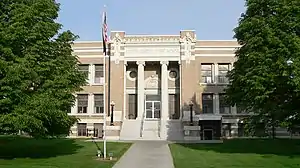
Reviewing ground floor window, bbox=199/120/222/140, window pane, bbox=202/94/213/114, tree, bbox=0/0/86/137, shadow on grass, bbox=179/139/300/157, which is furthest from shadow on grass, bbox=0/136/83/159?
window pane, bbox=202/94/213/114

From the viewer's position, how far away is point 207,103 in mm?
52969

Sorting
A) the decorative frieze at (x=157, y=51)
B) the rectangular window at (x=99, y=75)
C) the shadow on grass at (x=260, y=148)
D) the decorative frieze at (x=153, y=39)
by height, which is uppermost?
the decorative frieze at (x=153, y=39)

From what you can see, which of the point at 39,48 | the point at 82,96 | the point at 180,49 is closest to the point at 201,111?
the point at 180,49

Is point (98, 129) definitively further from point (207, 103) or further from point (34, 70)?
point (34, 70)

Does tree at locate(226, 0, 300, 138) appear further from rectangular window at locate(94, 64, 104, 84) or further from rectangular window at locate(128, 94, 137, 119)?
rectangular window at locate(94, 64, 104, 84)

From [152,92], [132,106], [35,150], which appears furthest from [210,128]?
[35,150]

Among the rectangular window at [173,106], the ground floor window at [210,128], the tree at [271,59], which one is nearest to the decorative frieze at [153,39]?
the rectangular window at [173,106]

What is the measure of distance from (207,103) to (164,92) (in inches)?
Result: 245

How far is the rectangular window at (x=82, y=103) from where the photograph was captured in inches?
2127

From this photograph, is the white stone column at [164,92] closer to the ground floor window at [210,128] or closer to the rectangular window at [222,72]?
the ground floor window at [210,128]

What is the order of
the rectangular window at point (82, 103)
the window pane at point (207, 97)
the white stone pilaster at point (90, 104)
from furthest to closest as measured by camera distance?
the rectangular window at point (82, 103)
the white stone pilaster at point (90, 104)
the window pane at point (207, 97)

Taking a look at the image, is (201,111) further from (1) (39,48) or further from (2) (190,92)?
(1) (39,48)

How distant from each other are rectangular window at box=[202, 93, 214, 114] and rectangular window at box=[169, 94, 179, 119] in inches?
139

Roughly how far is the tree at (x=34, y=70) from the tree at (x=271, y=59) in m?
9.78
